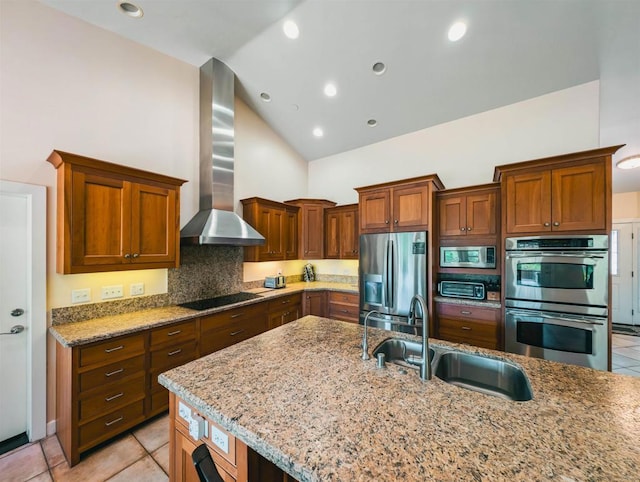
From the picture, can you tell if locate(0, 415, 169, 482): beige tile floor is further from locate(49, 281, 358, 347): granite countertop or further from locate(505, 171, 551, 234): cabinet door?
locate(505, 171, 551, 234): cabinet door

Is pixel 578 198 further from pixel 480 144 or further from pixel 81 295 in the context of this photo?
pixel 81 295

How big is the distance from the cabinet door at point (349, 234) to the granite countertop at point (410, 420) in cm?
293

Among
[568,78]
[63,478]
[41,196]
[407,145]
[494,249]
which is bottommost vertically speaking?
[63,478]

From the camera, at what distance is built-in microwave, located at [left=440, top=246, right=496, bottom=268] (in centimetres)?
317

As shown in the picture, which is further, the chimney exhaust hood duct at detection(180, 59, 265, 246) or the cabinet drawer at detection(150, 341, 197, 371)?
the chimney exhaust hood duct at detection(180, 59, 265, 246)

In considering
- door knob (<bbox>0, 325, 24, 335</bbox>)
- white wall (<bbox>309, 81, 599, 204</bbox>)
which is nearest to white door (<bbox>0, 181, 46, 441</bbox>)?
door knob (<bbox>0, 325, 24, 335</bbox>)

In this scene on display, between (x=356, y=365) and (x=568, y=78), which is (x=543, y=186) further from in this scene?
(x=356, y=365)

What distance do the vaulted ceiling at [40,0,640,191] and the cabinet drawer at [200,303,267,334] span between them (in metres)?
2.96

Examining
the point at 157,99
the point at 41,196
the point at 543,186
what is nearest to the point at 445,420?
the point at 543,186

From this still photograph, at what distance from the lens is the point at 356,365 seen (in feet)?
4.46

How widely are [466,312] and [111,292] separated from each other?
3820mm

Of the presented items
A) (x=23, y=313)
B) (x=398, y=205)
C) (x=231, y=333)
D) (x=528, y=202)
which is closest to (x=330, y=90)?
(x=398, y=205)

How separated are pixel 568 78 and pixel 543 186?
4.36 feet

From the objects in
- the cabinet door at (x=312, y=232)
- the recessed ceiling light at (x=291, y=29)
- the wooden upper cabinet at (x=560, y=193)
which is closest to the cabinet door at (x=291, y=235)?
the cabinet door at (x=312, y=232)
